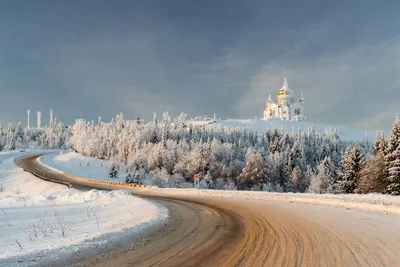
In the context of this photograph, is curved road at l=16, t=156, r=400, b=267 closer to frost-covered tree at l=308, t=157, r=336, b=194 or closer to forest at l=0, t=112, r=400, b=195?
forest at l=0, t=112, r=400, b=195

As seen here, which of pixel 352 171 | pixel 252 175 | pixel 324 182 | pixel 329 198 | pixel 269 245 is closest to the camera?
pixel 269 245

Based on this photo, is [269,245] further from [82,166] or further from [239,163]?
[239,163]

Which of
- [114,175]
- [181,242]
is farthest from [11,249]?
[114,175]

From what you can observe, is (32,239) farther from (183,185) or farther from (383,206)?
(183,185)

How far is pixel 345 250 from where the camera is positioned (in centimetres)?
877

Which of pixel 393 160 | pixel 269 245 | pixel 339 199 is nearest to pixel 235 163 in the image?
pixel 393 160

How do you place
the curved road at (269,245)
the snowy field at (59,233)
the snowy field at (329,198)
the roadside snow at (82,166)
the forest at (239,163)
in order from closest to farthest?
the curved road at (269,245) < the snowy field at (59,233) < the snowy field at (329,198) < the forest at (239,163) < the roadside snow at (82,166)

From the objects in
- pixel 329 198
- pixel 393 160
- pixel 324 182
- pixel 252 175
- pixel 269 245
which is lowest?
pixel 324 182

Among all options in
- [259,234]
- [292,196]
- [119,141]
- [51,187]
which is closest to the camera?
[259,234]

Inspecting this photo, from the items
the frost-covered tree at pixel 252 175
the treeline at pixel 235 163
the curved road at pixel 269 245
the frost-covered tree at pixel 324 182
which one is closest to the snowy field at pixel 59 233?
the curved road at pixel 269 245

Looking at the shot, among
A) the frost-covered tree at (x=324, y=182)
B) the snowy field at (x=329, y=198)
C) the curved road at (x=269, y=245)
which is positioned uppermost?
the curved road at (x=269, y=245)

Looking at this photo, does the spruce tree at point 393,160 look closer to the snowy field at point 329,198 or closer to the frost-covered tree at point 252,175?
the snowy field at point 329,198

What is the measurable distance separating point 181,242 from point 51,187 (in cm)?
4790

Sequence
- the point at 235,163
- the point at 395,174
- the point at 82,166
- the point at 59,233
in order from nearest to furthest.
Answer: the point at 59,233
the point at 395,174
the point at 82,166
the point at 235,163
